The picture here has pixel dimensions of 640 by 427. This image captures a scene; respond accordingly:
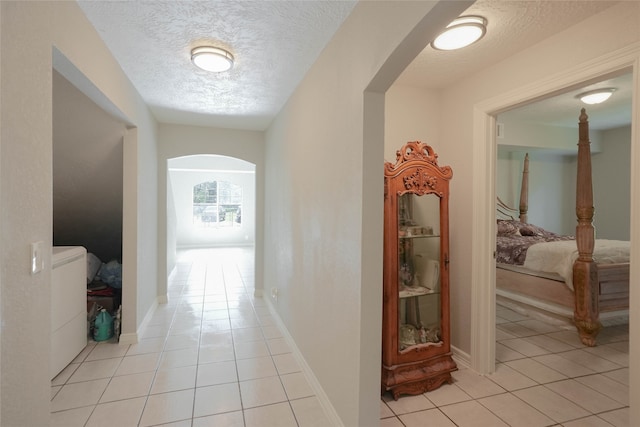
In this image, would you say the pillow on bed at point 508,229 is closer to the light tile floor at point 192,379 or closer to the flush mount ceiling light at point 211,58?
the light tile floor at point 192,379

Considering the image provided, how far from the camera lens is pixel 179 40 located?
80.2 inches

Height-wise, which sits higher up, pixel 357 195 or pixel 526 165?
pixel 526 165

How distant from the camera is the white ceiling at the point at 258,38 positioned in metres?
1.69

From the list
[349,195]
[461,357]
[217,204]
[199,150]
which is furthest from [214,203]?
[349,195]

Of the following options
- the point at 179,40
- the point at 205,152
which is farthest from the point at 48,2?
the point at 205,152

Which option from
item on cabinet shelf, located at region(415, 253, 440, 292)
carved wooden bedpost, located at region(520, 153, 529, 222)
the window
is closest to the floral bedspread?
carved wooden bedpost, located at region(520, 153, 529, 222)

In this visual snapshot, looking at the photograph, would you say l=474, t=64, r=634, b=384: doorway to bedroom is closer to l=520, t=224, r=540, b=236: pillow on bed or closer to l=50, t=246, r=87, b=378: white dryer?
l=520, t=224, r=540, b=236: pillow on bed

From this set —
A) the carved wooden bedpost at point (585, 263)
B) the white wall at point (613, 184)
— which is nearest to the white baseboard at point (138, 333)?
the carved wooden bedpost at point (585, 263)

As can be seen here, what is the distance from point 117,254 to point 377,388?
4034 millimetres

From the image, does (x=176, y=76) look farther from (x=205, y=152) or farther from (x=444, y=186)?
(x=444, y=186)

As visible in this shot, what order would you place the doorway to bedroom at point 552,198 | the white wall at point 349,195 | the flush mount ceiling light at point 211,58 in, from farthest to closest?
the doorway to bedroom at point 552,198 < the flush mount ceiling light at point 211,58 < the white wall at point 349,195

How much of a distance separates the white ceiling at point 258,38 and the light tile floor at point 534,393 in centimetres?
237

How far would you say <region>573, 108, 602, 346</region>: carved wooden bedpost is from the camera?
119 inches

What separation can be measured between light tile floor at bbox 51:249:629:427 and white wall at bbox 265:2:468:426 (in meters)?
0.37
